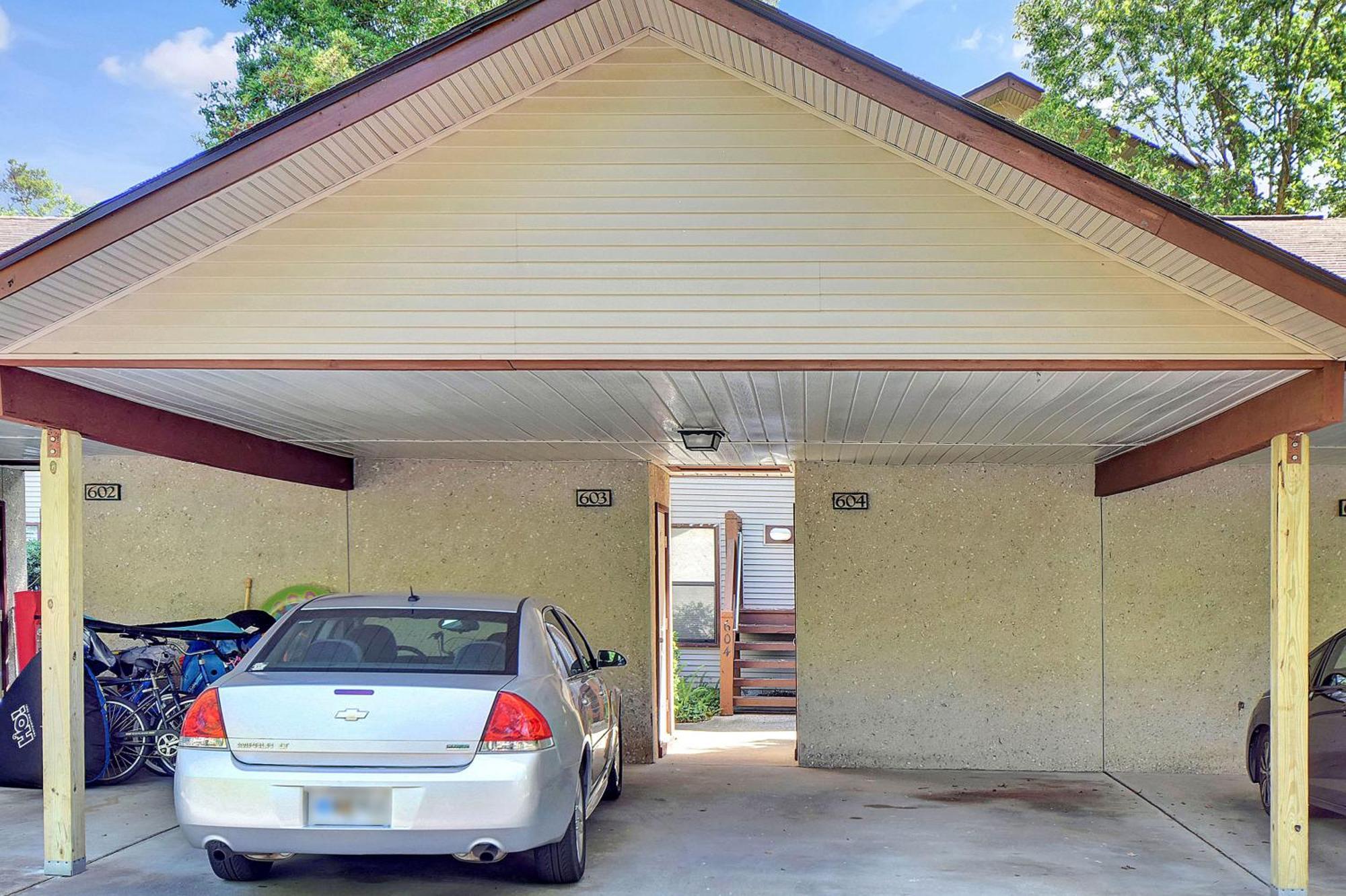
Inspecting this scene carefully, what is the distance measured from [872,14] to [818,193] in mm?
68238

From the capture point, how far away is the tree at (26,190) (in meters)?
36.9

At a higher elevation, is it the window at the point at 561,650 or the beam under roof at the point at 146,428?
the beam under roof at the point at 146,428

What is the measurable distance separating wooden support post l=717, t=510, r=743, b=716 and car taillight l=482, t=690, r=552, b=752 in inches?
414

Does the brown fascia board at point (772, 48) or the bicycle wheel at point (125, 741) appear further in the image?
the bicycle wheel at point (125, 741)

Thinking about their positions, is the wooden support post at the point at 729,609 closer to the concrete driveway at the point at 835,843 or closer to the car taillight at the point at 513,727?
the concrete driveway at the point at 835,843

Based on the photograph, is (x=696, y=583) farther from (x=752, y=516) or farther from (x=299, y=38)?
(x=299, y=38)

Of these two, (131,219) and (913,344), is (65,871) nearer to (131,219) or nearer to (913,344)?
(131,219)

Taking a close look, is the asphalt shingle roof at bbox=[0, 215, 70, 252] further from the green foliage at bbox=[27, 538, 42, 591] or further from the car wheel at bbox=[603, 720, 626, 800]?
the green foliage at bbox=[27, 538, 42, 591]

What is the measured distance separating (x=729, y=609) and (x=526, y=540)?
22.3 ft

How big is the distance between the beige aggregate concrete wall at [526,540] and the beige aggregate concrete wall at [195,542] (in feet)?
1.64

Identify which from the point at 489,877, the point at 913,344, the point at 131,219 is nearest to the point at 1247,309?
the point at 913,344

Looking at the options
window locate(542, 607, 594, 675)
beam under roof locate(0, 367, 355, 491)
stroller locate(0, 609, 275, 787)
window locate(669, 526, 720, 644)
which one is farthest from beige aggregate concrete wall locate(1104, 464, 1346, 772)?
window locate(669, 526, 720, 644)

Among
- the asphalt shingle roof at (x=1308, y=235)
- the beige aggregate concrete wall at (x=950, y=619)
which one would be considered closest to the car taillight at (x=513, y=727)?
the beige aggregate concrete wall at (x=950, y=619)

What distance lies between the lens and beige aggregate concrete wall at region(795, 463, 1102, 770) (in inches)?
385
